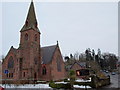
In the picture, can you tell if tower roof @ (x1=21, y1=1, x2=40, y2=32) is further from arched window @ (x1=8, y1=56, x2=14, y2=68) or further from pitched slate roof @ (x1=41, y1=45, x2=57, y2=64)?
arched window @ (x1=8, y1=56, x2=14, y2=68)

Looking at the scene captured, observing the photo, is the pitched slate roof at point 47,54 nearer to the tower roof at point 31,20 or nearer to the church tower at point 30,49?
the church tower at point 30,49

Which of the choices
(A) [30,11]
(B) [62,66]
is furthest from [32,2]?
(B) [62,66]

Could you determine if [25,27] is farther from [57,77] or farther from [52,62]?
[57,77]

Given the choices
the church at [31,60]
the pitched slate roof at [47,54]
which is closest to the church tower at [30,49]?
the church at [31,60]

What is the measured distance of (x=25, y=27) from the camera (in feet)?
115

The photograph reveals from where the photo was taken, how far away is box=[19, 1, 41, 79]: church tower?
104 feet

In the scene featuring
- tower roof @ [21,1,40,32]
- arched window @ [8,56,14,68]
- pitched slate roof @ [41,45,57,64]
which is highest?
tower roof @ [21,1,40,32]

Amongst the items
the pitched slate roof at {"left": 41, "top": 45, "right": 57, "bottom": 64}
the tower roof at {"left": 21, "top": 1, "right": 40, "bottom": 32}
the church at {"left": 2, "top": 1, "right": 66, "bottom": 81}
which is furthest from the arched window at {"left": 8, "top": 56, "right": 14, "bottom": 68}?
the tower roof at {"left": 21, "top": 1, "right": 40, "bottom": 32}

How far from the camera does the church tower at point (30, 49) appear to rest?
31734 millimetres

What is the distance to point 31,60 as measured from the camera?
32.1 meters

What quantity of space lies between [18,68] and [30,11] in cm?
1385

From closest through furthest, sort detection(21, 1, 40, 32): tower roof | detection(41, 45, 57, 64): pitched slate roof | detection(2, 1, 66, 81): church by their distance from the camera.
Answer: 1. detection(2, 1, 66, 81): church
2. detection(41, 45, 57, 64): pitched slate roof
3. detection(21, 1, 40, 32): tower roof

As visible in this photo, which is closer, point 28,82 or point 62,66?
point 28,82

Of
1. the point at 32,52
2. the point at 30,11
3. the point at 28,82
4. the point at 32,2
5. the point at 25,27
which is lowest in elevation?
the point at 28,82
